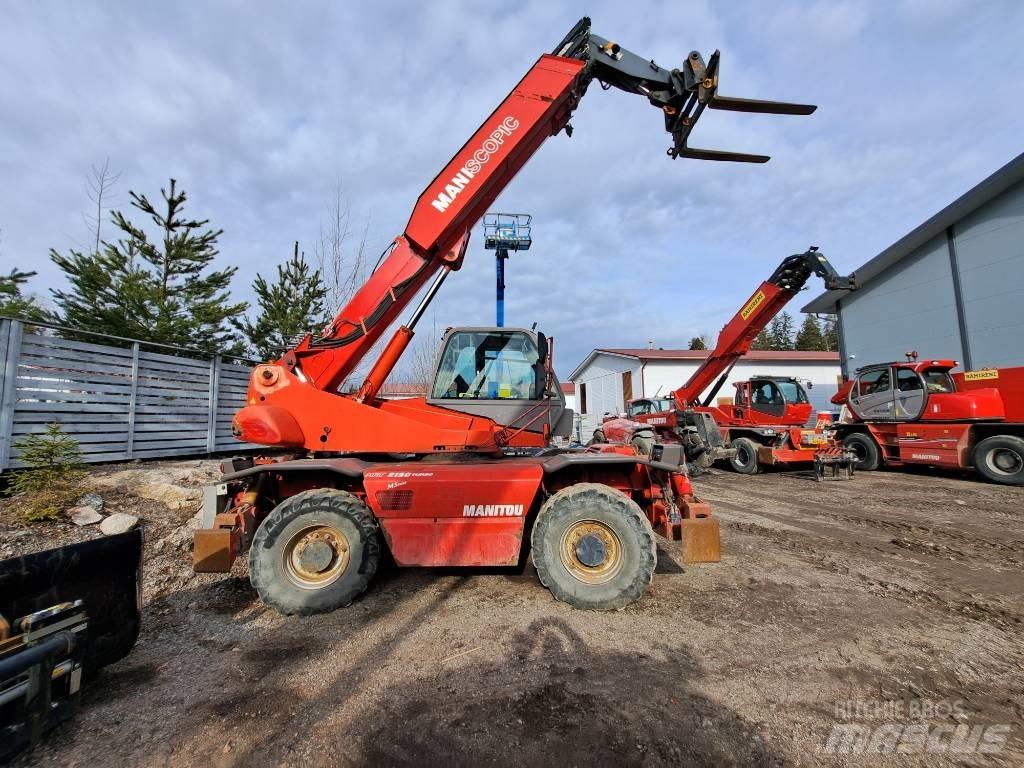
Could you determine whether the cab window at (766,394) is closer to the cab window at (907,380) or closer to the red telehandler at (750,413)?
the red telehandler at (750,413)

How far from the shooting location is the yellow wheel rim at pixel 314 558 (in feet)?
13.1

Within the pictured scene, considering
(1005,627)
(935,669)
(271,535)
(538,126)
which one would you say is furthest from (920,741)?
(538,126)

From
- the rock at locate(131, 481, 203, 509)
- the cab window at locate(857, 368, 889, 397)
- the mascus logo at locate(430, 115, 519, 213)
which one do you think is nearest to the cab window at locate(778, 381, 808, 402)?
the cab window at locate(857, 368, 889, 397)

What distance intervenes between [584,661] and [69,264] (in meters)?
12.8

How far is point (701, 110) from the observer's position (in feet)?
16.3

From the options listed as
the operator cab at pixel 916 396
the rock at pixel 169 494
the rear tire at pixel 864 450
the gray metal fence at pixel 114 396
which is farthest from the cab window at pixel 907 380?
the rock at pixel 169 494

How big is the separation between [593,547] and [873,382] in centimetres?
1301

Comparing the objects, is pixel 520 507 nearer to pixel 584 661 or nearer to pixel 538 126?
pixel 584 661

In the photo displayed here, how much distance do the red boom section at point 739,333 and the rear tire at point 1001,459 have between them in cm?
532

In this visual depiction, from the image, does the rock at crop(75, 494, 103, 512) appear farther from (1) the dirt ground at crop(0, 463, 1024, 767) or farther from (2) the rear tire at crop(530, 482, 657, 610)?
(2) the rear tire at crop(530, 482, 657, 610)

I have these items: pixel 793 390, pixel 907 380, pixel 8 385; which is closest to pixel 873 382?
pixel 907 380

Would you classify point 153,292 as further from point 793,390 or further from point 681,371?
point 681,371

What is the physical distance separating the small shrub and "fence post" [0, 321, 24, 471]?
0.13m

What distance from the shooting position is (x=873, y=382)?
42.5ft
